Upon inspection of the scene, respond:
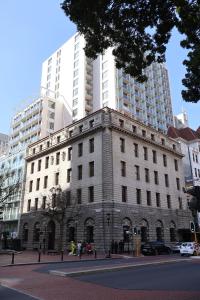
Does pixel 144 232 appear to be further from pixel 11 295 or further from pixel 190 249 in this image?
pixel 11 295

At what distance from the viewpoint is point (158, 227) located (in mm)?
42562

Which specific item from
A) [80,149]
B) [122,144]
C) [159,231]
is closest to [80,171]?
[80,149]

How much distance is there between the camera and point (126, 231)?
37000mm

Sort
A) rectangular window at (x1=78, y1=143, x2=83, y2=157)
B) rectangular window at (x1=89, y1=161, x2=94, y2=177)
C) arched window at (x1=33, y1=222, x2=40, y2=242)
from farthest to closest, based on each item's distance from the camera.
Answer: arched window at (x1=33, y1=222, x2=40, y2=242)
rectangular window at (x1=78, y1=143, x2=83, y2=157)
rectangular window at (x1=89, y1=161, x2=94, y2=177)

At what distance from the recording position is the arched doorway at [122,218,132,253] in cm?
3669

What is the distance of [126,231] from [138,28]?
99.9 feet

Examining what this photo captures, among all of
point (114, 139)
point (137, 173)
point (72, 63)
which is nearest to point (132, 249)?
point (137, 173)

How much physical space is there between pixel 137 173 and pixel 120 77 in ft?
133

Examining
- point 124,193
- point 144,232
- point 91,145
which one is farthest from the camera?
point 91,145

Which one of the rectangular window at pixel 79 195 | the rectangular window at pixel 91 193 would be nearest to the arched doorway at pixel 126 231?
the rectangular window at pixel 91 193

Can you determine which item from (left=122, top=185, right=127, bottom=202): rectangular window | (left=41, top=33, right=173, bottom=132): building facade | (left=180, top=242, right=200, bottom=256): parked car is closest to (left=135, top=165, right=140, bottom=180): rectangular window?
(left=122, top=185, right=127, bottom=202): rectangular window

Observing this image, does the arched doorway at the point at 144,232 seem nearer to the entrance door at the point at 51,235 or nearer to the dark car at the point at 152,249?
the dark car at the point at 152,249

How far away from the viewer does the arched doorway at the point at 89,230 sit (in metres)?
37.1

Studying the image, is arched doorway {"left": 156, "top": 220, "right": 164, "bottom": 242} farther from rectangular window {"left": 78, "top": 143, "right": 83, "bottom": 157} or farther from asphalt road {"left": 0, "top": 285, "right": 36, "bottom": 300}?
asphalt road {"left": 0, "top": 285, "right": 36, "bottom": 300}
